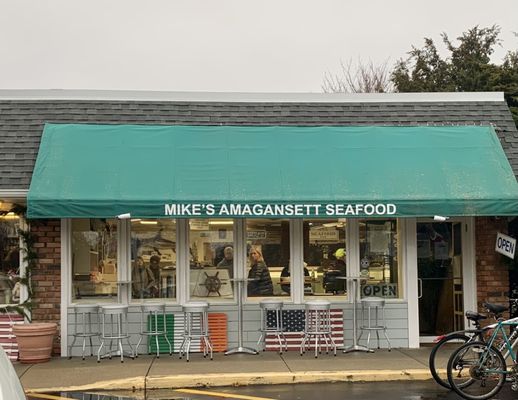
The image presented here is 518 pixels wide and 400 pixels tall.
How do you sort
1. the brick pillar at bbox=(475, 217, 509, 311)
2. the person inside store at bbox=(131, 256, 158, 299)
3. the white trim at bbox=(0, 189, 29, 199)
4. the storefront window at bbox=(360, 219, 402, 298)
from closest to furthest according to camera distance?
the white trim at bbox=(0, 189, 29, 199)
the person inside store at bbox=(131, 256, 158, 299)
the storefront window at bbox=(360, 219, 402, 298)
the brick pillar at bbox=(475, 217, 509, 311)

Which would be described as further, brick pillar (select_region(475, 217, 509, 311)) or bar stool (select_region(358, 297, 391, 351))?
brick pillar (select_region(475, 217, 509, 311))

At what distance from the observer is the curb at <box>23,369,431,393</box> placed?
28.6ft

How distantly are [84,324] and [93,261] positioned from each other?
1.02 m

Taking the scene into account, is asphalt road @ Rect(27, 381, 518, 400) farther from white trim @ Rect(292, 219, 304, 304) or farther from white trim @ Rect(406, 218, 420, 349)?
white trim @ Rect(292, 219, 304, 304)

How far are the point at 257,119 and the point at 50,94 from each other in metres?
3.57

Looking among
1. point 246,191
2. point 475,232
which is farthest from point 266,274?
A: point 475,232

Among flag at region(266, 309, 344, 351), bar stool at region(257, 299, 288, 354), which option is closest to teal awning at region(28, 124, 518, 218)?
bar stool at region(257, 299, 288, 354)

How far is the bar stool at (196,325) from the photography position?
10.5m

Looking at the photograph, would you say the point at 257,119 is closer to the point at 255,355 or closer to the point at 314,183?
the point at 314,183

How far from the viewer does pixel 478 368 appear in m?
8.19

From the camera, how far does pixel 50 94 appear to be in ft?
38.4

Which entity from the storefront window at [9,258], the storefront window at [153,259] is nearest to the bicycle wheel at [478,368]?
the storefront window at [153,259]

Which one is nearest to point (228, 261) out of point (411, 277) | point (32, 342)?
point (411, 277)

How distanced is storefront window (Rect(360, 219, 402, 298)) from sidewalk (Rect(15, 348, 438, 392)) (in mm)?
1231
